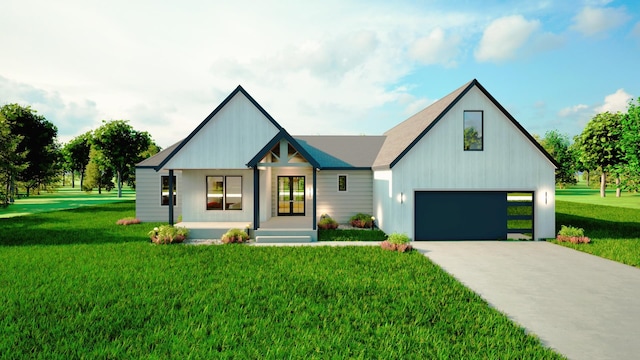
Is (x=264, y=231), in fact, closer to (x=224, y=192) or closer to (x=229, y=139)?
(x=224, y=192)

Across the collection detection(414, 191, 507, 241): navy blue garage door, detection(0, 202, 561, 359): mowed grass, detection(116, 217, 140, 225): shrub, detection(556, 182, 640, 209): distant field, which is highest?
detection(414, 191, 507, 241): navy blue garage door

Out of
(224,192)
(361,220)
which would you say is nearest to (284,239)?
(224,192)

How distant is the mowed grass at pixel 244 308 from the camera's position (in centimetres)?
557

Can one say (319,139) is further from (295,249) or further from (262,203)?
(295,249)

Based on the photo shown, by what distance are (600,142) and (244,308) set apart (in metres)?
51.2

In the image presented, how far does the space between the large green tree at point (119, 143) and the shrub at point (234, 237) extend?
3655cm

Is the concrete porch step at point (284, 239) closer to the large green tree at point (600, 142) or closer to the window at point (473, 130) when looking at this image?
the window at point (473, 130)

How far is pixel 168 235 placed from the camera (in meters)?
14.0

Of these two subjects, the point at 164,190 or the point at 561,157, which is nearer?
the point at 164,190

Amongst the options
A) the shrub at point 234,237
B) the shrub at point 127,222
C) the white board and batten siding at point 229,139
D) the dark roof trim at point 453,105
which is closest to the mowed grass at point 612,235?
the dark roof trim at point 453,105

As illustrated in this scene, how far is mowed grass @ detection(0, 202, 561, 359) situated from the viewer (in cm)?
557

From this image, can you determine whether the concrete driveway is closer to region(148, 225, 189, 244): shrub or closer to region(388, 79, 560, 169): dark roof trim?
region(388, 79, 560, 169): dark roof trim

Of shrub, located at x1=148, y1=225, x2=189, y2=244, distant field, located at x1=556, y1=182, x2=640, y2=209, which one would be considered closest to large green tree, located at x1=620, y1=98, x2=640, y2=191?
distant field, located at x1=556, y1=182, x2=640, y2=209

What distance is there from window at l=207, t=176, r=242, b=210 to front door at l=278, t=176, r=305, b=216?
319cm
